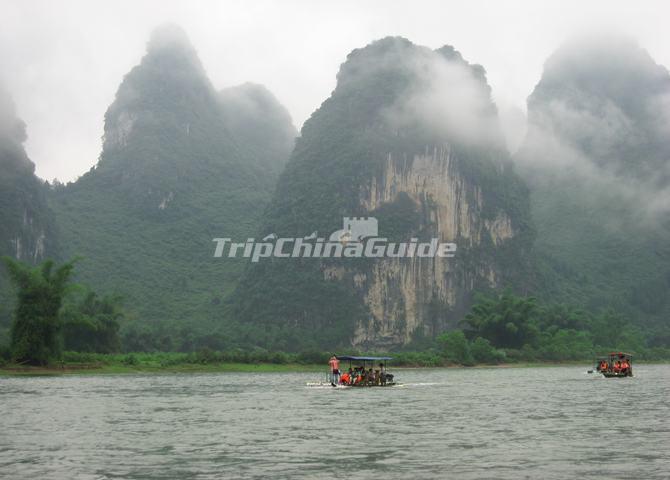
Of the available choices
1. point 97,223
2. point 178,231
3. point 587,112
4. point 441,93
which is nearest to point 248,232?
point 178,231

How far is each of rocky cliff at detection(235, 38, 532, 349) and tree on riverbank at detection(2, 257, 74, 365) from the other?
4274 centimetres

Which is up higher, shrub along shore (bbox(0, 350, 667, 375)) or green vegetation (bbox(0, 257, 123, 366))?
green vegetation (bbox(0, 257, 123, 366))

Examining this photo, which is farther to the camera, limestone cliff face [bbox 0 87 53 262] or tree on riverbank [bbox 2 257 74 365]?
limestone cliff face [bbox 0 87 53 262]

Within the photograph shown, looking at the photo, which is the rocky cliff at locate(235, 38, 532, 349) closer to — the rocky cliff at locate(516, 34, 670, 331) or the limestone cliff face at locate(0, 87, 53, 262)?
the rocky cliff at locate(516, 34, 670, 331)

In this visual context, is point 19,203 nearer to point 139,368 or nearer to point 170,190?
point 170,190

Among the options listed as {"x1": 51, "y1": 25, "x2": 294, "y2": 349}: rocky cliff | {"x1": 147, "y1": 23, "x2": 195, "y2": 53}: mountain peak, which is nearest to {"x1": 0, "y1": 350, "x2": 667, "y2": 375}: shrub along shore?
{"x1": 51, "y1": 25, "x2": 294, "y2": 349}: rocky cliff

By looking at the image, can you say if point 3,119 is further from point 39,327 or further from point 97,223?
point 39,327

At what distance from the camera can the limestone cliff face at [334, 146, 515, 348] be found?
9836cm

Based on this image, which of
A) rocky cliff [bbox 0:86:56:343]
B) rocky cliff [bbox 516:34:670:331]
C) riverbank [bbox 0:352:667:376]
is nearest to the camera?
riverbank [bbox 0:352:667:376]

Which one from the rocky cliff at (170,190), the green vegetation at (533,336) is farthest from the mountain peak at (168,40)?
the green vegetation at (533,336)

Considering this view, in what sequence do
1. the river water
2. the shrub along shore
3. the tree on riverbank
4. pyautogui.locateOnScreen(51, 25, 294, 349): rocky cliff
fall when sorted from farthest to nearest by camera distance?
pyautogui.locateOnScreen(51, 25, 294, 349): rocky cliff
the shrub along shore
the tree on riverbank
the river water

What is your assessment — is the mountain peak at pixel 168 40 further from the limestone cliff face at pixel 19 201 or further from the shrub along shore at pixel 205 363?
the shrub along shore at pixel 205 363

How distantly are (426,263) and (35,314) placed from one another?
6191 cm

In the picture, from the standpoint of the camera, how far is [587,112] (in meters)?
164
